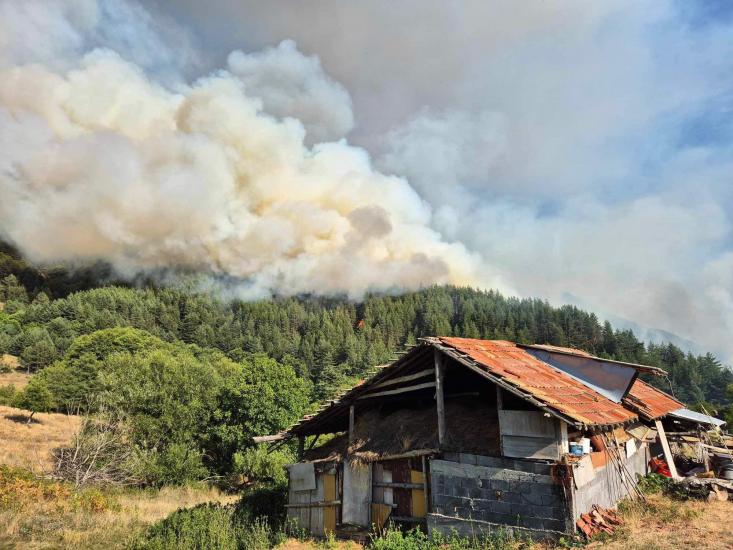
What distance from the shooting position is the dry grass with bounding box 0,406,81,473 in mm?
29750

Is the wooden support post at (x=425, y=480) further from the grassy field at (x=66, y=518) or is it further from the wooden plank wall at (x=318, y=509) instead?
the grassy field at (x=66, y=518)

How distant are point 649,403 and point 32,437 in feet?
150

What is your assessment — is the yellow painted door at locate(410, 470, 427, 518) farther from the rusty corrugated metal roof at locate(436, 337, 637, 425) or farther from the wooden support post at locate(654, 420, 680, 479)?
the wooden support post at locate(654, 420, 680, 479)

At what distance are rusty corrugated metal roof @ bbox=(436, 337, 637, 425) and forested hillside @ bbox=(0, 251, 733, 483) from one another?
65.7 ft

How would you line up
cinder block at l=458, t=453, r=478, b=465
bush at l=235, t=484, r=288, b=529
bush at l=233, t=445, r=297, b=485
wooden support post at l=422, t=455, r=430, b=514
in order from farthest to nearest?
bush at l=233, t=445, r=297, b=485 → bush at l=235, t=484, r=288, b=529 → wooden support post at l=422, t=455, r=430, b=514 → cinder block at l=458, t=453, r=478, b=465

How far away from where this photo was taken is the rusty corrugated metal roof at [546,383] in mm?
11953

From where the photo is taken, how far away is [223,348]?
123125 millimetres

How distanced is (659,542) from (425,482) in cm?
612

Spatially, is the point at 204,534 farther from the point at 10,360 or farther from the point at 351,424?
the point at 10,360

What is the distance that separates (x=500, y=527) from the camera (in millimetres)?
11922

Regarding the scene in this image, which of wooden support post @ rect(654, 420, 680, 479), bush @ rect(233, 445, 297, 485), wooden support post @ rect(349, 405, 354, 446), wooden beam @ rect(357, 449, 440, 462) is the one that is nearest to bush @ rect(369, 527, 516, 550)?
wooden beam @ rect(357, 449, 440, 462)

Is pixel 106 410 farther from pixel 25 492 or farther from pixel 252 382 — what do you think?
pixel 25 492

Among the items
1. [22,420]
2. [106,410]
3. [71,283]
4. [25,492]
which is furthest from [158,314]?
[25,492]

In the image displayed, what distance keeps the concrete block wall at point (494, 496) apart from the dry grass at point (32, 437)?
24686 millimetres
